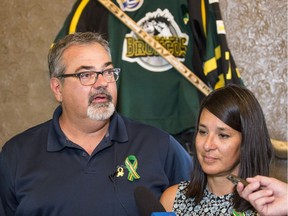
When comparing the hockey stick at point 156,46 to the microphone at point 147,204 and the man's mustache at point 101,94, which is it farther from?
the microphone at point 147,204

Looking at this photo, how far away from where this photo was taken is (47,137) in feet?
6.30

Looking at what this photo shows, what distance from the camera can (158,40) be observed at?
2564mm

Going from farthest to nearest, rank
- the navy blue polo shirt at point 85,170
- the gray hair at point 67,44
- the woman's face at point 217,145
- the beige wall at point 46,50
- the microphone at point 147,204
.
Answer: the beige wall at point 46,50, the gray hair at point 67,44, the navy blue polo shirt at point 85,170, the woman's face at point 217,145, the microphone at point 147,204

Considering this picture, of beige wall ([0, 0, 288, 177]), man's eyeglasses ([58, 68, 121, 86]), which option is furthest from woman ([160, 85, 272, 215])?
beige wall ([0, 0, 288, 177])

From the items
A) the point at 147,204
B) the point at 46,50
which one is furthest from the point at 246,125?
the point at 46,50

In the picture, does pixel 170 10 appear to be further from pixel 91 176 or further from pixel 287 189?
pixel 287 189

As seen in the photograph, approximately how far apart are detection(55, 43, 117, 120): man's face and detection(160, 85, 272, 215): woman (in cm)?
35

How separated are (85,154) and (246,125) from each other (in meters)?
0.56

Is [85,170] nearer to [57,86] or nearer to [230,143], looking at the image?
[57,86]

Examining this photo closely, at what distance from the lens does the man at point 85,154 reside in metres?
1.78

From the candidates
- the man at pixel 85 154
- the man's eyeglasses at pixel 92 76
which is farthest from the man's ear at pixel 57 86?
the man's eyeglasses at pixel 92 76

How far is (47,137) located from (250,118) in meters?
0.71

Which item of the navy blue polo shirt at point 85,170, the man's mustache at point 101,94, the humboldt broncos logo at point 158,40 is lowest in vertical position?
the navy blue polo shirt at point 85,170

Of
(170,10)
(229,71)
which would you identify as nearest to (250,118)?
(229,71)
